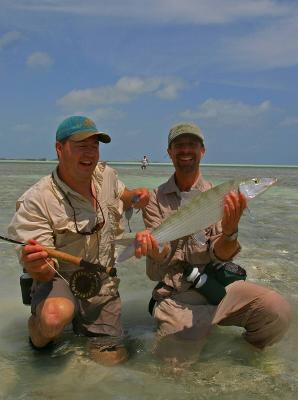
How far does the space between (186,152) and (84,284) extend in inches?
60.4

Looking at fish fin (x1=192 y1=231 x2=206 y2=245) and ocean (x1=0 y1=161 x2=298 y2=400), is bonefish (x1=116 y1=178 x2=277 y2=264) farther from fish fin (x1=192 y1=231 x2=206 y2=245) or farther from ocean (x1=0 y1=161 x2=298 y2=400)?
ocean (x1=0 y1=161 x2=298 y2=400)

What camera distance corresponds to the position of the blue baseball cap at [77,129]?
4152 mm

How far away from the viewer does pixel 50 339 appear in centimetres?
416

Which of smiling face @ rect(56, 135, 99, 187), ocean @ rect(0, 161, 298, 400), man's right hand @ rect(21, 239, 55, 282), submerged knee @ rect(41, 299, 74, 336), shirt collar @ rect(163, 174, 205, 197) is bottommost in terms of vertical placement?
ocean @ rect(0, 161, 298, 400)

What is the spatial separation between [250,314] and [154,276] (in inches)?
37.9

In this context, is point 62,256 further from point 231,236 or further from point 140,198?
point 231,236

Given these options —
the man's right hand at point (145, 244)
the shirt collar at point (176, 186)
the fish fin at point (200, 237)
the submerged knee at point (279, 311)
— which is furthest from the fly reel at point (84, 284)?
the submerged knee at point (279, 311)

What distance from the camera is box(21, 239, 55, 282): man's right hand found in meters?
3.76

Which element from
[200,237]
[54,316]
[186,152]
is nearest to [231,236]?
[200,237]

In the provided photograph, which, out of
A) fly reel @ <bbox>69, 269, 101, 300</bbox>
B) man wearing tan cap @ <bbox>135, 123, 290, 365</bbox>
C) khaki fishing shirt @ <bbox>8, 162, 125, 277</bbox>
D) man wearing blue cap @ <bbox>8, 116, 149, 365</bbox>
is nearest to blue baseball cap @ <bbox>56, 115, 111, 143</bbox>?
man wearing blue cap @ <bbox>8, 116, 149, 365</bbox>

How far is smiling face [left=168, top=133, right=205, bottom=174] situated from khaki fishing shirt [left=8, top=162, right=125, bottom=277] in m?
0.74

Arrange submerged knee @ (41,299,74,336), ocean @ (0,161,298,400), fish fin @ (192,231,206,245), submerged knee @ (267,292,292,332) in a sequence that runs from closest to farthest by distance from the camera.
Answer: ocean @ (0,161,298,400) < submerged knee @ (41,299,74,336) < submerged knee @ (267,292,292,332) < fish fin @ (192,231,206,245)

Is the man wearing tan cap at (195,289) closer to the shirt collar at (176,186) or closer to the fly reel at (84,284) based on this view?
the shirt collar at (176,186)

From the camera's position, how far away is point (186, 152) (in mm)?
4473
